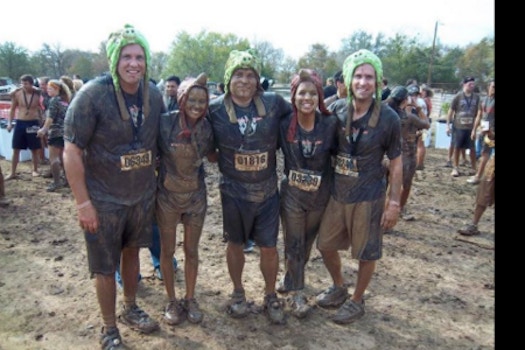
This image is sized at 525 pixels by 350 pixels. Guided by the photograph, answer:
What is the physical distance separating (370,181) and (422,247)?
2.38 m

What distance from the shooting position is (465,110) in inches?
340

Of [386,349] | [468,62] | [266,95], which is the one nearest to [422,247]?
[386,349]

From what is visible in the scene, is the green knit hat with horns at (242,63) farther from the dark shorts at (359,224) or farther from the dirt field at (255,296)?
the dirt field at (255,296)

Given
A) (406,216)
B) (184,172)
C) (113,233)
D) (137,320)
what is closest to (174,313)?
(137,320)

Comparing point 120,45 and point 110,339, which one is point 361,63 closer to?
point 120,45

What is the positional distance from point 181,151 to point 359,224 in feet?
4.94

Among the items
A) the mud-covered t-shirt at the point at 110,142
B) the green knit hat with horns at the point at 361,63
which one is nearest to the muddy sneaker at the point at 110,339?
the mud-covered t-shirt at the point at 110,142

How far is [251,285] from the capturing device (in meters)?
4.08

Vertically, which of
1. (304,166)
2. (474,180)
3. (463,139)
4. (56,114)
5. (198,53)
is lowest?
(474,180)

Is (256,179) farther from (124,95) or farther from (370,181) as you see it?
(124,95)

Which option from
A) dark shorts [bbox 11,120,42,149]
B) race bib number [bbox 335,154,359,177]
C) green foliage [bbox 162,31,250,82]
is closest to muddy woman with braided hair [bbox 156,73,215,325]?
race bib number [bbox 335,154,359,177]

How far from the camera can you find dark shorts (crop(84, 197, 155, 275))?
2.90 meters

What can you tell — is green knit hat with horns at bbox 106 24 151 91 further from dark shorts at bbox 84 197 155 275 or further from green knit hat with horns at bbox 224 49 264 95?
dark shorts at bbox 84 197 155 275

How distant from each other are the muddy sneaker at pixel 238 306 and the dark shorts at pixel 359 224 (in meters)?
0.94
